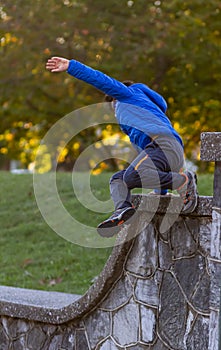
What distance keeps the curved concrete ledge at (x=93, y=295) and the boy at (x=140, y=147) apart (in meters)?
0.11

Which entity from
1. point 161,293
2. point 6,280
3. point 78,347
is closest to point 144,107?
point 161,293

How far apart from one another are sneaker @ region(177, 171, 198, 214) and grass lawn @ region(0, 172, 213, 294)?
317 cm

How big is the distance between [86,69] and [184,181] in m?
0.97

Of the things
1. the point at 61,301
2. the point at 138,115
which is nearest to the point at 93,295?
the point at 61,301

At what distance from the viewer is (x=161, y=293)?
495cm

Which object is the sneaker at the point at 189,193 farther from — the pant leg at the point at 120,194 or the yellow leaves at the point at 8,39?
the yellow leaves at the point at 8,39

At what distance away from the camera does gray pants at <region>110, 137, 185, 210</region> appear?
4.92 meters

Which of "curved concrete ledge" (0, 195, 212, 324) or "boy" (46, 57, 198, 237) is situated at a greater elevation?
"boy" (46, 57, 198, 237)

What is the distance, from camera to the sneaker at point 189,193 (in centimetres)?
466

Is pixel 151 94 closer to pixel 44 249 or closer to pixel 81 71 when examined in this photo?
pixel 81 71

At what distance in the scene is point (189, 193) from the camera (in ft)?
15.5

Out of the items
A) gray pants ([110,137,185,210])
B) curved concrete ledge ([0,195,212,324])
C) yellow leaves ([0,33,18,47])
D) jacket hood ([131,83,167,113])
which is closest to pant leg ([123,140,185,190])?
gray pants ([110,137,185,210])

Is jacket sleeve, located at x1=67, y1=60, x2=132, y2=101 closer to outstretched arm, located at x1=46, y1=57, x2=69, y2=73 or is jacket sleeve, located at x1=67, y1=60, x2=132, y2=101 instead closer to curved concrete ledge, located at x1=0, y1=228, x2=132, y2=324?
outstretched arm, located at x1=46, y1=57, x2=69, y2=73

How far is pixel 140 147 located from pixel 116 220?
607 millimetres
